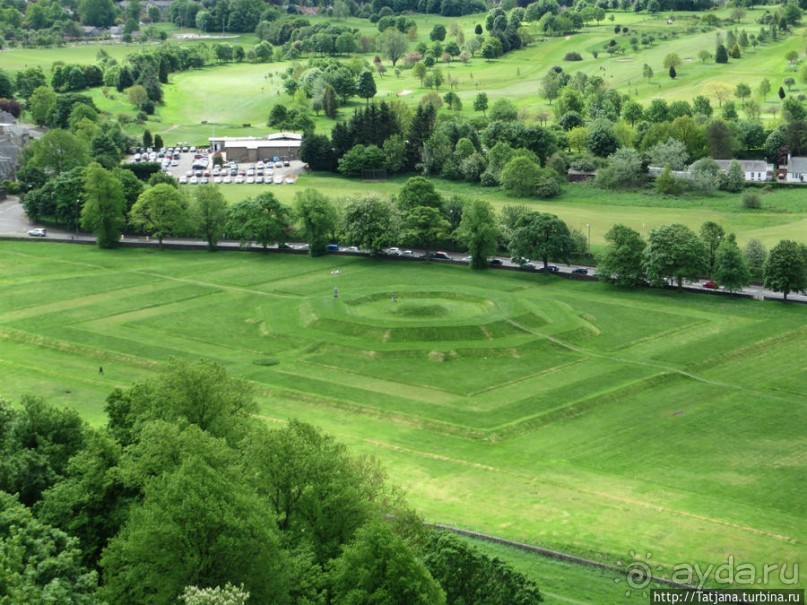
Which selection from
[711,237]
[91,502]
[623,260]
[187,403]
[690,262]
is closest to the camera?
[91,502]

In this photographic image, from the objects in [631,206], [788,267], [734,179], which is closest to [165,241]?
[631,206]

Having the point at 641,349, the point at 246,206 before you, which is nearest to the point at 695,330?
the point at 641,349

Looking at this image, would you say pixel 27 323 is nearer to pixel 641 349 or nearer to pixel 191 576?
pixel 641 349

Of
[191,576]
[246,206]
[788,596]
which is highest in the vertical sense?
[246,206]

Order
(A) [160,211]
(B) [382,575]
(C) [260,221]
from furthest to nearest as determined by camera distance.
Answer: (A) [160,211] → (C) [260,221] → (B) [382,575]

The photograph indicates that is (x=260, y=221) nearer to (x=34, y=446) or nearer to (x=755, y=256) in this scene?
(x=755, y=256)

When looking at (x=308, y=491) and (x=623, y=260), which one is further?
(x=623, y=260)

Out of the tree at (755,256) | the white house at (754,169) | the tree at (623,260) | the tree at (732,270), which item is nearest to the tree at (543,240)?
the tree at (623,260)
